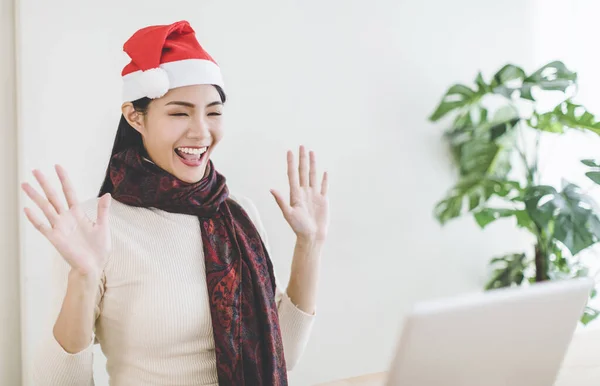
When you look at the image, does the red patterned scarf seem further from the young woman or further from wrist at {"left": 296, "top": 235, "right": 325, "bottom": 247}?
wrist at {"left": 296, "top": 235, "right": 325, "bottom": 247}

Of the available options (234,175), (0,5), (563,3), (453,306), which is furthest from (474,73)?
(453,306)

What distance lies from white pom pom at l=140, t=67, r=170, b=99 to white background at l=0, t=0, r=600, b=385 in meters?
0.66

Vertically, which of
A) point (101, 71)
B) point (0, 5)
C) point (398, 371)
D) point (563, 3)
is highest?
point (563, 3)

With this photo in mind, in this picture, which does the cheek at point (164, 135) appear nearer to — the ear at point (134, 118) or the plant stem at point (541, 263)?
the ear at point (134, 118)

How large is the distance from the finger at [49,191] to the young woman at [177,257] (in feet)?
0.30

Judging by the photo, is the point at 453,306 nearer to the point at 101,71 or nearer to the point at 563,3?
the point at 101,71

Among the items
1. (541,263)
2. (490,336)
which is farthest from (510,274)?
(490,336)

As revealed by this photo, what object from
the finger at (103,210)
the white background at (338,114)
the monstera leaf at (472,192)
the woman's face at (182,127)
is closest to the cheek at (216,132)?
the woman's face at (182,127)

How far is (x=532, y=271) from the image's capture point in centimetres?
301

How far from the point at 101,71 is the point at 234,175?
57cm

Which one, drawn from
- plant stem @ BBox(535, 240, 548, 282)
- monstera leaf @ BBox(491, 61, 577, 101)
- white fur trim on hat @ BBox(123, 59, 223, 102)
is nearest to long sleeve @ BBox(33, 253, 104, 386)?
white fur trim on hat @ BBox(123, 59, 223, 102)

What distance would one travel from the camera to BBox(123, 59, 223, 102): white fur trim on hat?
1.47m

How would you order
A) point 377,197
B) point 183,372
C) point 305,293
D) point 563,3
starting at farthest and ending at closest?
point 563,3
point 377,197
point 305,293
point 183,372

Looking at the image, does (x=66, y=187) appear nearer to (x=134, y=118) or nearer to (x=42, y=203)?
(x=42, y=203)
